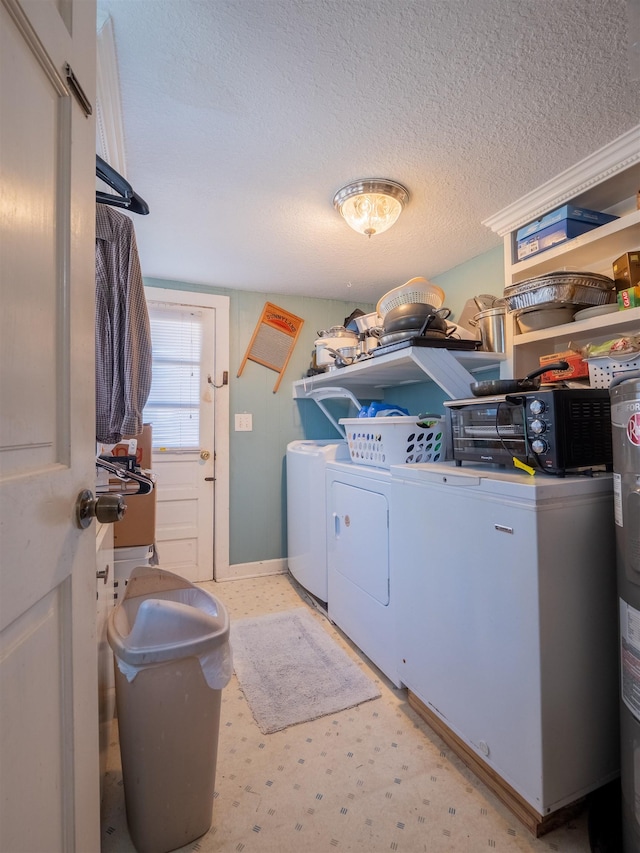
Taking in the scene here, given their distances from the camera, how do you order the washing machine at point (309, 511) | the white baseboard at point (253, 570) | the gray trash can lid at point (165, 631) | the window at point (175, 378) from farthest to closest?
the white baseboard at point (253, 570), the window at point (175, 378), the washing machine at point (309, 511), the gray trash can lid at point (165, 631)

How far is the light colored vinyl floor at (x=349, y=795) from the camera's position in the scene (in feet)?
3.61

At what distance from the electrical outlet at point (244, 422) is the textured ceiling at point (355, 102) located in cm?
133

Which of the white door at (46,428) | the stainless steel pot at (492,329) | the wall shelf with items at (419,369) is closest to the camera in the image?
the white door at (46,428)

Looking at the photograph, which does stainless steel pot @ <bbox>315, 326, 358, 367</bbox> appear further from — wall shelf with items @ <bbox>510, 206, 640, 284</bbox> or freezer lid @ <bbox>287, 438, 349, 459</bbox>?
wall shelf with items @ <bbox>510, 206, 640, 284</bbox>

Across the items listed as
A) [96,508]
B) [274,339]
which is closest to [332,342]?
[274,339]

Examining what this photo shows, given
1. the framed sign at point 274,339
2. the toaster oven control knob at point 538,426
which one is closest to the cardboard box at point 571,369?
the toaster oven control knob at point 538,426

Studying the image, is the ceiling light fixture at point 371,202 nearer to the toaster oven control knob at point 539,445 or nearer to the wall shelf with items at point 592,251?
the wall shelf with items at point 592,251

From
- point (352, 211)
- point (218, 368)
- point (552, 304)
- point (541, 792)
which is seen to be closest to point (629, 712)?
point (541, 792)

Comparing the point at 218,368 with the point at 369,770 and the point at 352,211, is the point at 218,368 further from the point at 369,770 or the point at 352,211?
the point at 369,770

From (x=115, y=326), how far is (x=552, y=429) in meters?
1.36

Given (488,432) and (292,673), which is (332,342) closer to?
(488,432)

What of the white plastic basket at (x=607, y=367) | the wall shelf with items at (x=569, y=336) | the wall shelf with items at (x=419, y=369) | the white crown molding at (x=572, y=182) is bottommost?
the white plastic basket at (x=607, y=367)

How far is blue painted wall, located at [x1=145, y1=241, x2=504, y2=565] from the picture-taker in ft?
9.84

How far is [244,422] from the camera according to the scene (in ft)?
9.94
